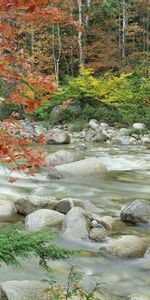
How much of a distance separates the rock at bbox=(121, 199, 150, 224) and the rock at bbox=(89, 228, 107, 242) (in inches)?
30.1

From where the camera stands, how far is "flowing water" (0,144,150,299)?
17.0 feet

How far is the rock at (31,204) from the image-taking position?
24.7ft

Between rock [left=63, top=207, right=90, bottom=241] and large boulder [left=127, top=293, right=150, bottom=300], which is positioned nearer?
large boulder [left=127, top=293, right=150, bottom=300]

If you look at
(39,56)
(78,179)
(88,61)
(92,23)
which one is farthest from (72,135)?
(92,23)

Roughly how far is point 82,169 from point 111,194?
1.61 meters

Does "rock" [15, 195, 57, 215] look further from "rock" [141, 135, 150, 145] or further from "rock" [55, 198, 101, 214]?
"rock" [141, 135, 150, 145]

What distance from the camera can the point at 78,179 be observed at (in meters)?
10.4

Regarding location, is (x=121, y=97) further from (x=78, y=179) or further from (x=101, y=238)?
(x=101, y=238)

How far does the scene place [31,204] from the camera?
7.55 m

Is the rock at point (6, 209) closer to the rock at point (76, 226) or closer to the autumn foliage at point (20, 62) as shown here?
the rock at point (76, 226)

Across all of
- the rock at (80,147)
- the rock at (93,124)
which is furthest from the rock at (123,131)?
the rock at (80,147)

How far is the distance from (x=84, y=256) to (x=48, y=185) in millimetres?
4114

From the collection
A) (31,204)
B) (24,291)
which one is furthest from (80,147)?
(24,291)

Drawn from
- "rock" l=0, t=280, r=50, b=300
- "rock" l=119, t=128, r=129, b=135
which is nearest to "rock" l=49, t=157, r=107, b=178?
"rock" l=0, t=280, r=50, b=300
